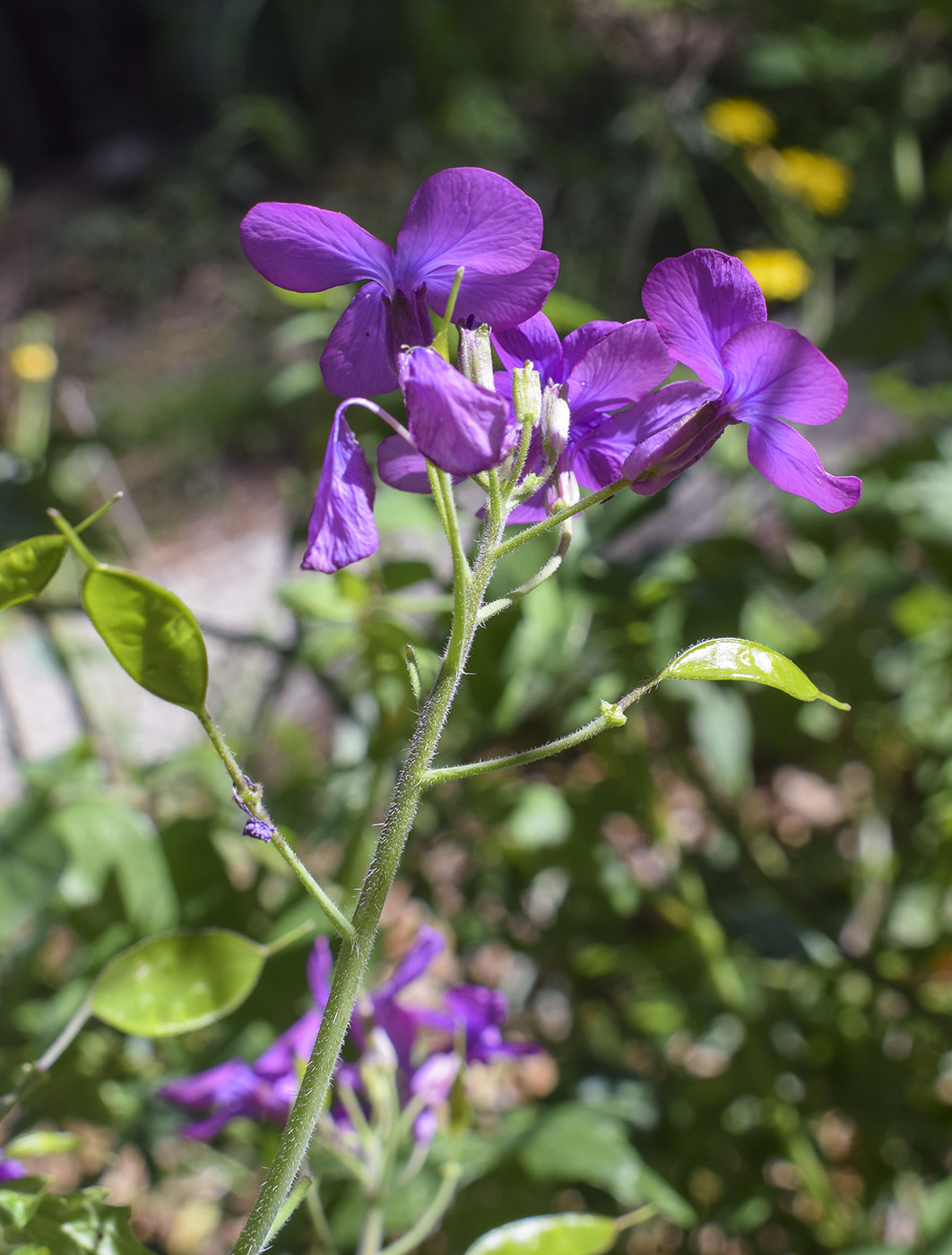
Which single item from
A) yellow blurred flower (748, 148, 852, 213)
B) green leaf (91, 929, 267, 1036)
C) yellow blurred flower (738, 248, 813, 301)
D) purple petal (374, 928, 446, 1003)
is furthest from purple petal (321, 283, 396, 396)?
yellow blurred flower (748, 148, 852, 213)

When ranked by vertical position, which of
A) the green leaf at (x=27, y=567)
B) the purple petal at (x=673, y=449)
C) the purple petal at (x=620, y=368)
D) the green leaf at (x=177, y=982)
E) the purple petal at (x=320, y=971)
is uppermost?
the green leaf at (x=27, y=567)

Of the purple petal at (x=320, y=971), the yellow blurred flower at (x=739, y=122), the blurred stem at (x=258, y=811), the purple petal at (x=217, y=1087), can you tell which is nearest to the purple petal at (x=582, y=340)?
the blurred stem at (x=258, y=811)

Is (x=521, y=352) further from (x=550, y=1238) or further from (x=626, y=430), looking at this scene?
(x=550, y=1238)

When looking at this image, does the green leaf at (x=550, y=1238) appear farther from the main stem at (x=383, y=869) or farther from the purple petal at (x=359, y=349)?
the purple petal at (x=359, y=349)

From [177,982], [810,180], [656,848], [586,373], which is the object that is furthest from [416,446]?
[810,180]

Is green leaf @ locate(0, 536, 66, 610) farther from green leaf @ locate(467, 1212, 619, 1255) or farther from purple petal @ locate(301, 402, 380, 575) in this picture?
green leaf @ locate(467, 1212, 619, 1255)

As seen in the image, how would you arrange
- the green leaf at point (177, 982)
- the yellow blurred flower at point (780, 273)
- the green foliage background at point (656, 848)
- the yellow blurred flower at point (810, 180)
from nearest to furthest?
1. the green leaf at point (177, 982)
2. the green foliage background at point (656, 848)
3. the yellow blurred flower at point (780, 273)
4. the yellow blurred flower at point (810, 180)

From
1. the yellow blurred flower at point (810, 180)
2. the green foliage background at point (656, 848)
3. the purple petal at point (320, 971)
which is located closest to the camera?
the purple petal at point (320, 971)

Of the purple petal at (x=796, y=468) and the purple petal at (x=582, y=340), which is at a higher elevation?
the purple petal at (x=582, y=340)

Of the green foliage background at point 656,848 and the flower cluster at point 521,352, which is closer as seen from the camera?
the flower cluster at point 521,352
